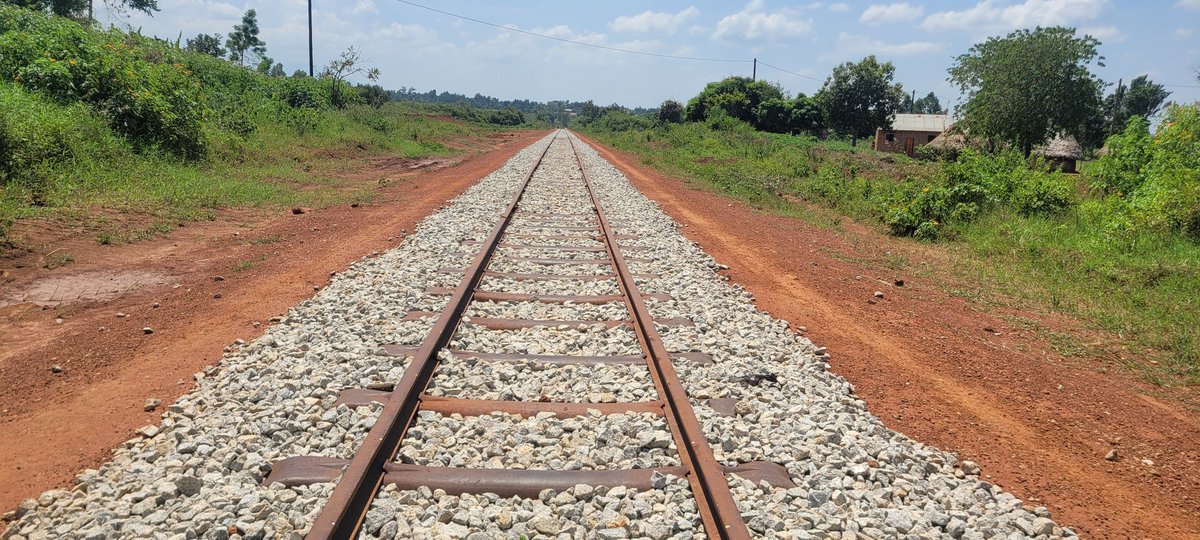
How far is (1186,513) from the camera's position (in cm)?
345

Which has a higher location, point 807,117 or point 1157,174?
point 807,117

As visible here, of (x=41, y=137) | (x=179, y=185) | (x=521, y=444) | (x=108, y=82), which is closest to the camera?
(x=521, y=444)

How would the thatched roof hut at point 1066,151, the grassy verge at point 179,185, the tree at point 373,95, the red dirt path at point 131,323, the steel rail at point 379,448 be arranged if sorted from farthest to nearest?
the tree at point 373,95 → the thatched roof hut at point 1066,151 → the grassy verge at point 179,185 → the red dirt path at point 131,323 → the steel rail at point 379,448

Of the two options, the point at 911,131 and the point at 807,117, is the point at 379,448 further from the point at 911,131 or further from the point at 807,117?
the point at 911,131

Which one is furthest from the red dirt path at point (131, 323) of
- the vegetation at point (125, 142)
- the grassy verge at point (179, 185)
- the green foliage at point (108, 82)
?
the green foliage at point (108, 82)

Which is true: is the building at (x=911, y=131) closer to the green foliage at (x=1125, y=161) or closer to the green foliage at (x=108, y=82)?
the green foliage at (x=1125, y=161)

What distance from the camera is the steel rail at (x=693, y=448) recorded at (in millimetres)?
2844

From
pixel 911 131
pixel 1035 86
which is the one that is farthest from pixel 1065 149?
pixel 911 131

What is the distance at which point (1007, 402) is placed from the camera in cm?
473

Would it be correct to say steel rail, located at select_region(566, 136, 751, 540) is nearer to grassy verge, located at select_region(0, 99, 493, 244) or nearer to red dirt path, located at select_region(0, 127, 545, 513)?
red dirt path, located at select_region(0, 127, 545, 513)

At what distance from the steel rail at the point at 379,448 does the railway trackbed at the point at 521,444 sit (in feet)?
0.04

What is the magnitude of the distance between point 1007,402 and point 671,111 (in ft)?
228

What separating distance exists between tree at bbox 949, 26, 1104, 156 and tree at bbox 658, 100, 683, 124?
138 feet

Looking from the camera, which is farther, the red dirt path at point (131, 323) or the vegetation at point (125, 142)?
the vegetation at point (125, 142)
